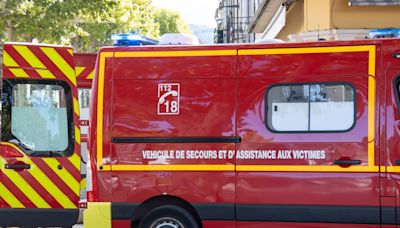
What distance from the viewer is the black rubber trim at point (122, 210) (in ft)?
21.0

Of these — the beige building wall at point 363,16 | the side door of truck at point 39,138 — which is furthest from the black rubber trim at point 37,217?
the beige building wall at point 363,16

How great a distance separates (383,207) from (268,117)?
4.80 feet

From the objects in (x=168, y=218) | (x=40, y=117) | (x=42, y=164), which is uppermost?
(x=40, y=117)

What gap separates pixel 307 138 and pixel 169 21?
2058 inches

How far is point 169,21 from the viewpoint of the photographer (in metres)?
57.3

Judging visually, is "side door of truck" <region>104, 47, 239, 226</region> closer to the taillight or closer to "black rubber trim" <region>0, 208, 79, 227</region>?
the taillight

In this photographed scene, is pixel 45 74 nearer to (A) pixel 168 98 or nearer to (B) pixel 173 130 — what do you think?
(A) pixel 168 98

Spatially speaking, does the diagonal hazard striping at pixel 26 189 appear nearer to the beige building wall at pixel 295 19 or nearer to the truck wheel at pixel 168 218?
the truck wheel at pixel 168 218

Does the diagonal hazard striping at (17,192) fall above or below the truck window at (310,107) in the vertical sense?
below

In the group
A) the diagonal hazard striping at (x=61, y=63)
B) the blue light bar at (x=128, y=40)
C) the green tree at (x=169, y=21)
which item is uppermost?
the green tree at (x=169, y=21)

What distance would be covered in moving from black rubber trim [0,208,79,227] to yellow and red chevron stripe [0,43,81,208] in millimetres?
81

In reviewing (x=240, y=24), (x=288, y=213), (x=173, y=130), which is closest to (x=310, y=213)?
(x=288, y=213)

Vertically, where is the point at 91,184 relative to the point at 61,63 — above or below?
below

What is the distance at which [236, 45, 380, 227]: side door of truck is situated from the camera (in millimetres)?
5953
